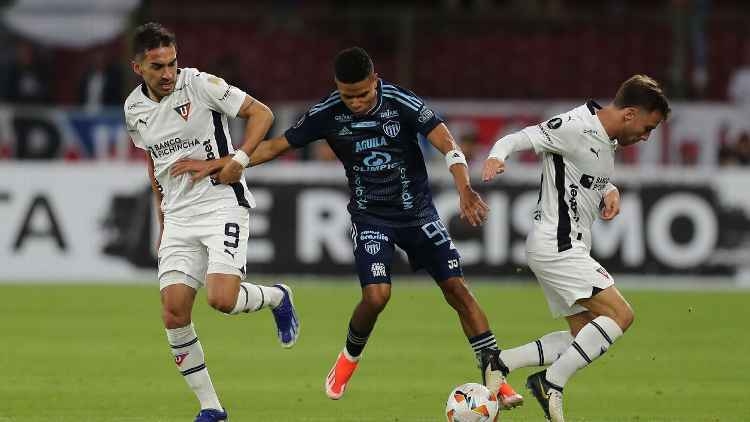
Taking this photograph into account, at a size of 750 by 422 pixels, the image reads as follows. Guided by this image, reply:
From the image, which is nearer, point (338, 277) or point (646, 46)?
point (338, 277)

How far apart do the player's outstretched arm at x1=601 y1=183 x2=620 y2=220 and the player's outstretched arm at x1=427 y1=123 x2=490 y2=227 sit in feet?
2.44

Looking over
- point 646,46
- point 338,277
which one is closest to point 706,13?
point 646,46

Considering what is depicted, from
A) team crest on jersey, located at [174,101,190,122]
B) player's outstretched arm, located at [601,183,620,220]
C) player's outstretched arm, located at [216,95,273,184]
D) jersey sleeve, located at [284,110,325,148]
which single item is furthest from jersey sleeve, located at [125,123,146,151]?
player's outstretched arm, located at [601,183,620,220]

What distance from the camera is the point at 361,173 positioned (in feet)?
30.9

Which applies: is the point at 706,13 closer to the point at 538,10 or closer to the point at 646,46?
the point at 646,46

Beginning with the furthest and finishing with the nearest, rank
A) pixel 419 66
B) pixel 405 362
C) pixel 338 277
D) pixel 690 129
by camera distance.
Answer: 1. pixel 419 66
2. pixel 690 129
3. pixel 338 277
4. pixel 405 362

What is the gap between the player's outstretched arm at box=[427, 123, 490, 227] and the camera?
862 centimetres

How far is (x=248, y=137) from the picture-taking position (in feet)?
29.4

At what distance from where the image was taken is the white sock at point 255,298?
9137mm

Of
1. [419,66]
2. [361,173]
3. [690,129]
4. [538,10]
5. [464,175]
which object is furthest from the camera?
[538,10]

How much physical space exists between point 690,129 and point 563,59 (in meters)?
2.62

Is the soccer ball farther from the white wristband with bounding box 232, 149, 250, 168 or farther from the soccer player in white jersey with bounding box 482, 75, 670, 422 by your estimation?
the white wristband with bounding box 232, 149, 250, 168

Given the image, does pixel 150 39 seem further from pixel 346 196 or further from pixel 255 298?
pixel 346 196

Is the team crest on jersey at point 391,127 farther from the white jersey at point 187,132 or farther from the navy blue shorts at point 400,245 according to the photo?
the white jersey at point 187,132
